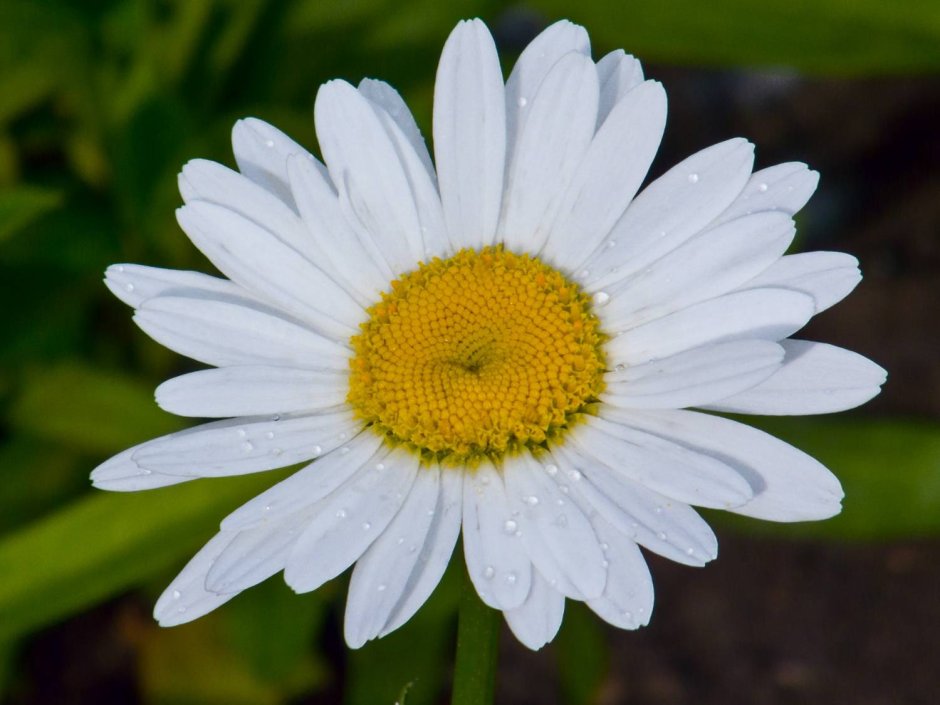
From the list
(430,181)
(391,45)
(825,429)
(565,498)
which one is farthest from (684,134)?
(565,498)

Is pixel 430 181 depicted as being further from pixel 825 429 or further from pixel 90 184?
pixel 90 184

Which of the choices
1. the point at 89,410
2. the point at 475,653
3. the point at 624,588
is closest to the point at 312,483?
the point at 475,653

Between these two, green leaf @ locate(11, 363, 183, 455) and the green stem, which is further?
green leaf @ locate(11, 363, 183, 455)

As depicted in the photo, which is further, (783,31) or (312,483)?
(783,31)

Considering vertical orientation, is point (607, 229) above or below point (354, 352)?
above

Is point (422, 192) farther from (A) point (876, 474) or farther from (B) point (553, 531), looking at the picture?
(A) point (876, 474)

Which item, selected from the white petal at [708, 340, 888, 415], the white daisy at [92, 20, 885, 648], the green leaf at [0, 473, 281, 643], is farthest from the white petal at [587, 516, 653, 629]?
the green leaf at [0, 473, 281, 643]

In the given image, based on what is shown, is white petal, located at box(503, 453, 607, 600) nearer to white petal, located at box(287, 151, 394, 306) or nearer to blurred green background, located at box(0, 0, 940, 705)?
white petal, located at box(287, 151, 394, 306)
